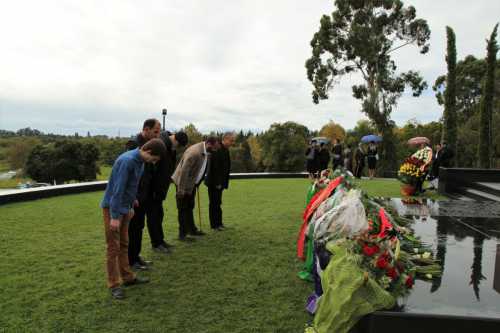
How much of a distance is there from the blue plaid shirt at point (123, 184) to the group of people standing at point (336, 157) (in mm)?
8807

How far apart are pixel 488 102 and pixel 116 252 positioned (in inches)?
708

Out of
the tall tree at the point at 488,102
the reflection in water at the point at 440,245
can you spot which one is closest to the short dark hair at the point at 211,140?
the reflection in water at the point at 440,245

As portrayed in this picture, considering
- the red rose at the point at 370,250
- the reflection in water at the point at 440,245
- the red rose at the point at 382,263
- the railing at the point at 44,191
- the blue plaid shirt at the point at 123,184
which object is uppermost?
the blue plaid shirt at the point at 123,184

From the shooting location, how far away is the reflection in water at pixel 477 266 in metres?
3.13

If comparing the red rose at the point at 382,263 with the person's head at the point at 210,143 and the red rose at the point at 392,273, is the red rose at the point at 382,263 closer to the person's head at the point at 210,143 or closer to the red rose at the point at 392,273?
the red rose at the point at 392,273

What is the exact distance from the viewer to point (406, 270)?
3.10 m

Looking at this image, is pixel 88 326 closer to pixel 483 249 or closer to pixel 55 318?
pixel 55 318

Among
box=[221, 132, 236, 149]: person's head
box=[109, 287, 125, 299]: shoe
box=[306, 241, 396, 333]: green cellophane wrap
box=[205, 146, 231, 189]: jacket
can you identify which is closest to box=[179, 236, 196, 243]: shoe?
box=[205, 146, 231, 189]: jacket

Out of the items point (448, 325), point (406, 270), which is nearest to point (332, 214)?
point (406, 270)

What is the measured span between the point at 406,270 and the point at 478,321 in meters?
0.73

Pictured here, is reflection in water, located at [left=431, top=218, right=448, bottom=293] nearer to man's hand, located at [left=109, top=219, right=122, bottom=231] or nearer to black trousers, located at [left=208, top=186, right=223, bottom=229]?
man's hand, located at [left=109, top=219, right=122, bottom=231]

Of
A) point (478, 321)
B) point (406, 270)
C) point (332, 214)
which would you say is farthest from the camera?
point (332, 214)

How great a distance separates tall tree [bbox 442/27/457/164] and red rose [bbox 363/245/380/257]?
16026mm

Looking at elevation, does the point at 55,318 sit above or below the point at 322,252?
below
